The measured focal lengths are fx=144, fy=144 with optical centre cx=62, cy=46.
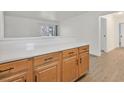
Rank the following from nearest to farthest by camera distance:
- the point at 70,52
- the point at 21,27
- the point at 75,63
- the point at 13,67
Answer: the point at 13,67, the point at 21,27, the point at 70,52, the point at 75,63

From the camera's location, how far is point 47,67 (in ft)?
4.17

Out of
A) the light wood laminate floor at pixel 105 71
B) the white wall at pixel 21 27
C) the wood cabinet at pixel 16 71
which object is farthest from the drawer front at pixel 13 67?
the light wood laminate floor at pixel 105 71

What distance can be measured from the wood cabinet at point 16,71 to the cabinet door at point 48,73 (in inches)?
4.4

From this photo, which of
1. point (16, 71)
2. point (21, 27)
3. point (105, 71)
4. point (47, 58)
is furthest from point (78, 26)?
point (105, 71)

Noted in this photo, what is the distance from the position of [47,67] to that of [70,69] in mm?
533

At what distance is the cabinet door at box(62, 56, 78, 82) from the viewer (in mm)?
1603

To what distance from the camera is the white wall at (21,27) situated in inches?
43.5

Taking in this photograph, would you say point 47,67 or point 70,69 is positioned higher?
point 47,67

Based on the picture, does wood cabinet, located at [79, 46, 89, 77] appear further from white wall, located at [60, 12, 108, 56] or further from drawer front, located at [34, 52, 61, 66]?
drawer front, located at [34, 52, 61, 66]

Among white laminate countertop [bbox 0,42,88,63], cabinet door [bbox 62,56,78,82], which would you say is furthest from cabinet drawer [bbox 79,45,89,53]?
cabinet door [bbox 62,56,78,82]

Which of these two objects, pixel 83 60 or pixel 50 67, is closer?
pixel 50 67

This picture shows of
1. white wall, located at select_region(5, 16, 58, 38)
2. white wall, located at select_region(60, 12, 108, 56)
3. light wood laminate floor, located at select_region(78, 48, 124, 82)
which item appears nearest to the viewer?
white wall, located at select_region(5, 16, 58, 38)

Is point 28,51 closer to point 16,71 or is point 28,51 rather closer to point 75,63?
point 16,71
